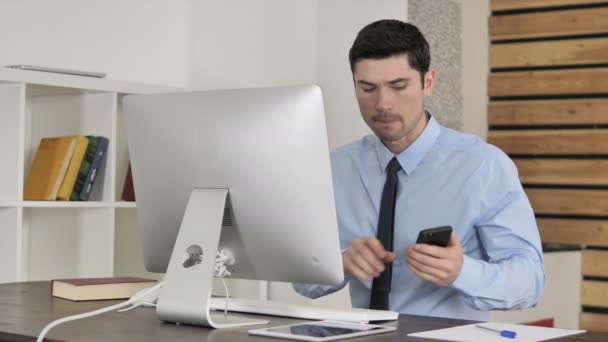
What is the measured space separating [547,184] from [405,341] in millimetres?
4673

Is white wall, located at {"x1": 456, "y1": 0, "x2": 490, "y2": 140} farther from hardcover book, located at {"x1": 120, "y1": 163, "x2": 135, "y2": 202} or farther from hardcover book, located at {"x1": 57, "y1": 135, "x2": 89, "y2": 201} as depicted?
hardcover book, located at {"x1": 57, "y1": 135, "x2": 89, "y2": 201}

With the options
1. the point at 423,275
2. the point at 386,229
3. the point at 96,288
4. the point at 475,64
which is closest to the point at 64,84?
the point at 96,288

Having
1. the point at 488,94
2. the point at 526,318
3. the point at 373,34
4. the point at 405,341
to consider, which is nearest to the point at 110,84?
the point at 373,34

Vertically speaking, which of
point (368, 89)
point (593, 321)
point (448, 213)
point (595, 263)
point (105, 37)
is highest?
point (105, 37)

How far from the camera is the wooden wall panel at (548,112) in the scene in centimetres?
612

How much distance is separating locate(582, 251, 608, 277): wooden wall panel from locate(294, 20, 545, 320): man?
362 centimetres

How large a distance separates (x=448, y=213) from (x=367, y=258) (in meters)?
0.45

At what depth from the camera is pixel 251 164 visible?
80.5 inches

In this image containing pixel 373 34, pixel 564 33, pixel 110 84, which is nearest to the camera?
pixel 373 34

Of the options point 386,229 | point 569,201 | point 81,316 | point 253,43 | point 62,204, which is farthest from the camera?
point 569,201

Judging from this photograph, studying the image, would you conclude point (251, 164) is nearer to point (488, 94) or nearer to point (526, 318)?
point (526, 318)

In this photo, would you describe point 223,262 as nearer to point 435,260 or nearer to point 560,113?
point 435,260

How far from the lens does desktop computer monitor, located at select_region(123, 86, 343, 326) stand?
78.4 inches

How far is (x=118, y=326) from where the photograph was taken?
6.69 ft
